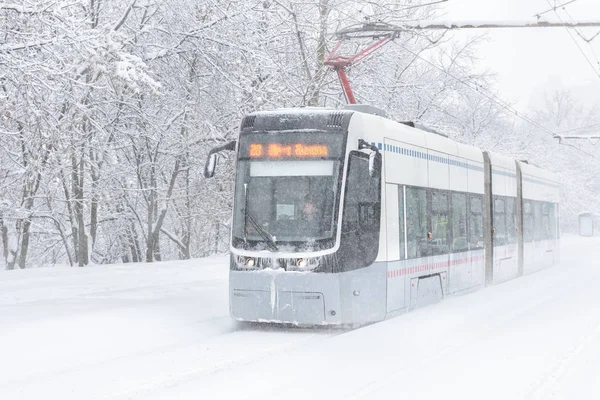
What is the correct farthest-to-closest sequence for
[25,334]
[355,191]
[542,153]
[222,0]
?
[542,153], [222,0], [355,191], [25,334]

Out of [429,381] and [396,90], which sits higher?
[396,90]

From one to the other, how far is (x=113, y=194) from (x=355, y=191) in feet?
54.8

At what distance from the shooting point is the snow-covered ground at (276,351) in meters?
7.32

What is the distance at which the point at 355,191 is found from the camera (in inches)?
442

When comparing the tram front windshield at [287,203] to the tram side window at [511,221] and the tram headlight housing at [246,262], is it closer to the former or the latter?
the tram headlight housing at [246,262]

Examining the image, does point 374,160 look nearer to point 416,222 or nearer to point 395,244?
point 395,244

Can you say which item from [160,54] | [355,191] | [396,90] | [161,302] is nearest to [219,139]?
[160,54]

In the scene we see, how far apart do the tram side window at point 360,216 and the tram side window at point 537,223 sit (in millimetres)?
12758

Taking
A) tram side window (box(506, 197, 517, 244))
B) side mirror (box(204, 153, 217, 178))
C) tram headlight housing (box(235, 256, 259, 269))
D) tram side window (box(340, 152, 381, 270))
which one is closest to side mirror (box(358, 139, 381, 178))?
tram side window (box(340, 152, 381, 270))

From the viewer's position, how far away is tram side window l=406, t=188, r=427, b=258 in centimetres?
1295

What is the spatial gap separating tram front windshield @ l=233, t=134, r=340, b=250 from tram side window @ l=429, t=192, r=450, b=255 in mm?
3516

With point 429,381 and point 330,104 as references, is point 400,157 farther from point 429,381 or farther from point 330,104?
point 330,104

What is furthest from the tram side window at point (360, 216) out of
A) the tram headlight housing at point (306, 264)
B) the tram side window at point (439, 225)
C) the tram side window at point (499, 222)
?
the tram side window at point (499, 222)

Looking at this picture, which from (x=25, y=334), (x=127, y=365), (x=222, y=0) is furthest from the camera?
(x=222, y=0)
